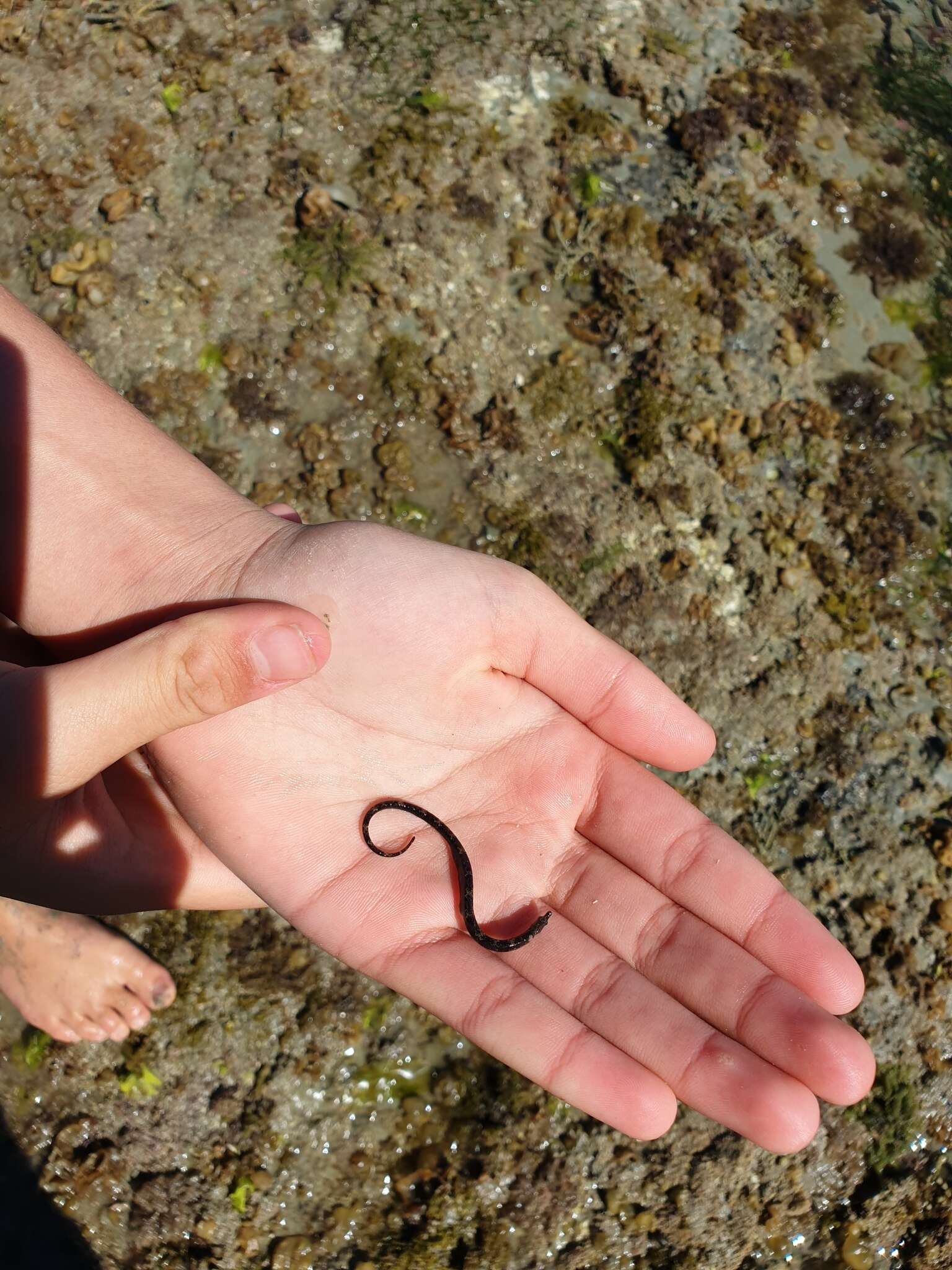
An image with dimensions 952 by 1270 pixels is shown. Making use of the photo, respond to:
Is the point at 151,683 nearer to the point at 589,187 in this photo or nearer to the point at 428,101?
the point at 589,187

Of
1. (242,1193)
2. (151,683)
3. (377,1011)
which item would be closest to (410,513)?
(151,683)

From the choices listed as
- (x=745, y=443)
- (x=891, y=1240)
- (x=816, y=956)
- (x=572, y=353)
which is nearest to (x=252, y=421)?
(x=572, y=353)

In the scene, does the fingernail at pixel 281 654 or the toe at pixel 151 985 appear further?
the toe at pixel 151 985

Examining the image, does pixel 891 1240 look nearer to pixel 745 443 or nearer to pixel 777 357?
pixel 745 443

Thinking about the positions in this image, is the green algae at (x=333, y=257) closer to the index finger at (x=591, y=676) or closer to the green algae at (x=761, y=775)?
the index finger at (x=591, y=676)

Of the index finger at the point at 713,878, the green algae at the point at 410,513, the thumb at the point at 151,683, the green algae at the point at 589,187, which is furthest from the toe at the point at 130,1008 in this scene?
the green algae at the point at 589,187

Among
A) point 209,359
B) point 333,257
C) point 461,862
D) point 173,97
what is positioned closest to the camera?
point 461,862

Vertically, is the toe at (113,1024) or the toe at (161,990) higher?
the toe at (161,990)
